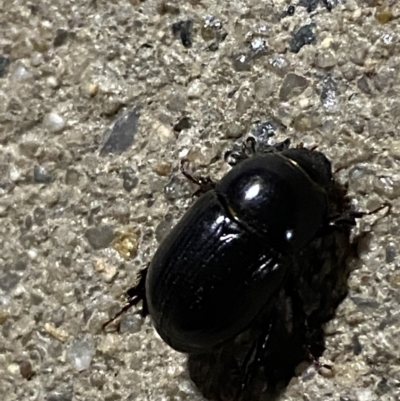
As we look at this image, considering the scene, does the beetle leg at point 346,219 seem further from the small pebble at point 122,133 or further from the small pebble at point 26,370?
the small pebble at point 26,370

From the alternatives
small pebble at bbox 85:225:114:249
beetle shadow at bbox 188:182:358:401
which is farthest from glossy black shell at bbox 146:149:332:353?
small pebble at bbox 85:225:114:249

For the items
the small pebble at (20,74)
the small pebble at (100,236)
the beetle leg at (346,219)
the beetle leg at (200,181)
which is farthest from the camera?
the small pebble at (20,74)

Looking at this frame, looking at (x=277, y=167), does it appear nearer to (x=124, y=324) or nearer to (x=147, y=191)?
(x=147, y=191)

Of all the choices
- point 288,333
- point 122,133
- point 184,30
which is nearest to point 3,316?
point 122,133

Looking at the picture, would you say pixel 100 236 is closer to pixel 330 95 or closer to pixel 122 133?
pixel 122 133

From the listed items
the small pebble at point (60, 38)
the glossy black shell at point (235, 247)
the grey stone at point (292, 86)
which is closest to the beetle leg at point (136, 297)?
the glossy black shell at point (235, 247)

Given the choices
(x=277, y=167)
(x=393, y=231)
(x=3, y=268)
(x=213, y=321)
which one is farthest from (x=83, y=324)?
(x=393, y=231)

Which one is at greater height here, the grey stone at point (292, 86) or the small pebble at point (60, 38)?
the small pebble at point (60, 38)
